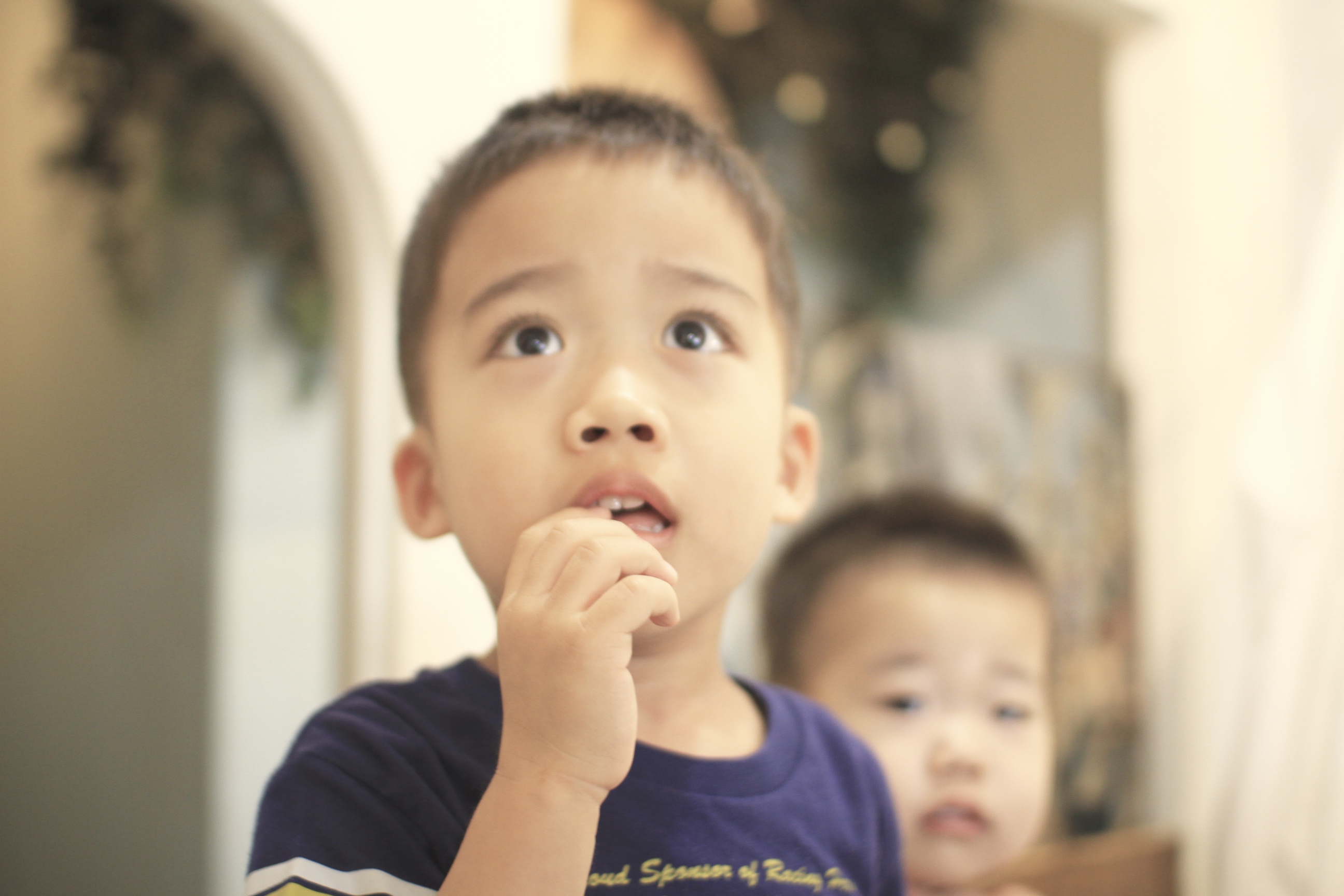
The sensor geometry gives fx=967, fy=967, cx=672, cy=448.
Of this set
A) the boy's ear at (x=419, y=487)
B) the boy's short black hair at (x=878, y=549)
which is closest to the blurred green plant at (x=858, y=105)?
the boy's short black hair at (x=878, y=549)

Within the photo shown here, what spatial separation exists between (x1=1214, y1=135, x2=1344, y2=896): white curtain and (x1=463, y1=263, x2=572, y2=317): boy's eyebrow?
0.86 meters

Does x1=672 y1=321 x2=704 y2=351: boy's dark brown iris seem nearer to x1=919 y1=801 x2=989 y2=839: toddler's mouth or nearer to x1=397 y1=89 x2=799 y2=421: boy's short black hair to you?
x1=397 y1=89 x2=799 y2=421: boy's short black hair

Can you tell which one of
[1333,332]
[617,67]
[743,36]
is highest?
[743,36]

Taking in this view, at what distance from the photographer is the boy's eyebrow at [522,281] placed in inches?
21.4

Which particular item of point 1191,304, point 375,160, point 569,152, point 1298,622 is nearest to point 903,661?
point 1298,622

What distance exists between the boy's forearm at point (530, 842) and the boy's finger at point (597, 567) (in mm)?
81

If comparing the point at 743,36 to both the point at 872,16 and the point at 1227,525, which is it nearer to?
the point at 872,16

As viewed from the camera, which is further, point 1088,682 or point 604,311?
point 1088,682

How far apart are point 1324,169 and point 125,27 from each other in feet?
5.18

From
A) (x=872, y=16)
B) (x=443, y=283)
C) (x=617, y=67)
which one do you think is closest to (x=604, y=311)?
(x=443, y=283)

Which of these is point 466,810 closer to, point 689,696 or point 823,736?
point 689,696

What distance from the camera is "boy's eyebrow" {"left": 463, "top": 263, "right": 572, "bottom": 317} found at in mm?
543

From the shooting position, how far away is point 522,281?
0.55 meters

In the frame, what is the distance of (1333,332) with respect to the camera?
1000mm
